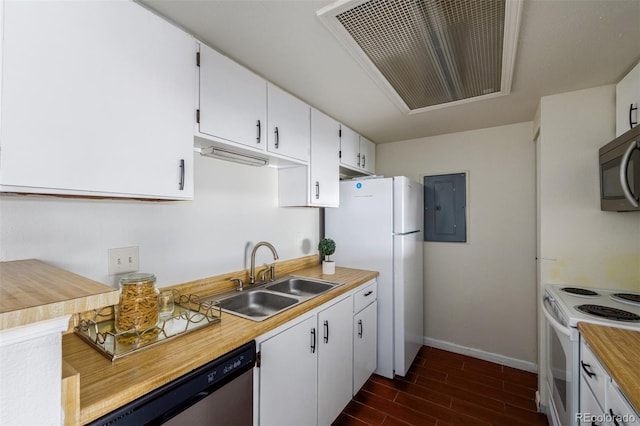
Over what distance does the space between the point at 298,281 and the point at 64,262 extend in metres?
1.37

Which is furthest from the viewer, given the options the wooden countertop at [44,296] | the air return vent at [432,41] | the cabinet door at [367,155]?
the cabinet door at [367,155]

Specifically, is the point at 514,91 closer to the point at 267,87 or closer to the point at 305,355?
the point at 267,87

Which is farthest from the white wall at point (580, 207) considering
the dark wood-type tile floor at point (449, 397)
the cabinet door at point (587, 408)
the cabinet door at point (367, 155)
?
the cabinet door at point (367, 155)

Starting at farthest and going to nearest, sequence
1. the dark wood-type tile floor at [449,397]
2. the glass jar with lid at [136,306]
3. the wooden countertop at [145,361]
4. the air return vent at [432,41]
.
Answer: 1. the dark wood-type tile floor at [449,397]
2. the air return vent at [432,41]
3. the glass jar with lid at [136,306]
4. the wooden countertop at [145,361]

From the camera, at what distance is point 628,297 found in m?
1.63

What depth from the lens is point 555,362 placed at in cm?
168

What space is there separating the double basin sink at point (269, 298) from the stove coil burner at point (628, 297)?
5.31 feet

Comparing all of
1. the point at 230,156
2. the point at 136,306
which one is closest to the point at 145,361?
the point at 136,306

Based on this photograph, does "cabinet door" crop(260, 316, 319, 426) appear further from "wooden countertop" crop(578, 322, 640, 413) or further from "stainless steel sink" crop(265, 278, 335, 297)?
"wooden countertop" crop(578, 322, 640, 413)

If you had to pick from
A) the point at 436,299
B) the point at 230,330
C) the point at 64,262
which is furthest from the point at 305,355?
the point at 436,299

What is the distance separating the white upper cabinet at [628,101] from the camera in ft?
5.00

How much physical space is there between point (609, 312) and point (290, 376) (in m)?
1.63

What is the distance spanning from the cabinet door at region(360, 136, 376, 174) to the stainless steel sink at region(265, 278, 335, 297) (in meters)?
1.40

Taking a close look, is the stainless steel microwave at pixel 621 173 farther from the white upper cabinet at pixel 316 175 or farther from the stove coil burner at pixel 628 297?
the white upper cabinet at pixel 316 175
